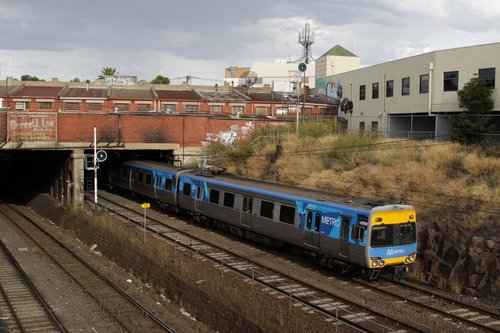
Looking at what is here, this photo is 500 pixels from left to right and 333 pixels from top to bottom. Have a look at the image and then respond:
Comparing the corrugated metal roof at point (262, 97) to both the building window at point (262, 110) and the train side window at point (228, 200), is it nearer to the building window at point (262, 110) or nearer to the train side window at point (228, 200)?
the building window at point (262, 110)

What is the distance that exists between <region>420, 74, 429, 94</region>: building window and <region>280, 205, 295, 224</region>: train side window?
19.8 metres

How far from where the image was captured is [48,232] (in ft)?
92.2

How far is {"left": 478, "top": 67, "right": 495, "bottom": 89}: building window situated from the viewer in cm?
2997

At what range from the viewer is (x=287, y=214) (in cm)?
1853

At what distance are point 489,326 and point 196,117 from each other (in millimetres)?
28165

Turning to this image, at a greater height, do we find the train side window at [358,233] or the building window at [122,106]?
the building window at [122,106]

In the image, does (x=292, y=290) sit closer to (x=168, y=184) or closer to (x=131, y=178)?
(x=168, y=184)

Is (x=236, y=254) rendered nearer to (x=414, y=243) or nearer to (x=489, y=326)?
(x=414, y=243)

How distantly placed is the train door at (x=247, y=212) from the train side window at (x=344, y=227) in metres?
5.27

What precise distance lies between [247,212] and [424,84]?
19.5 metres

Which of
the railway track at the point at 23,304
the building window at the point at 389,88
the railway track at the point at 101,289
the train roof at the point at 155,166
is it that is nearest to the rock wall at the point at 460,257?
the railway track at the point at 101,289

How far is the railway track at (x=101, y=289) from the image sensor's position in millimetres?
14172

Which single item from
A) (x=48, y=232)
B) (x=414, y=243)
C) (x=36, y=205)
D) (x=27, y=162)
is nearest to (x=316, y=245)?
(x=414, y=243)

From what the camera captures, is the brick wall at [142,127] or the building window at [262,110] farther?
the building window at [262,110]
